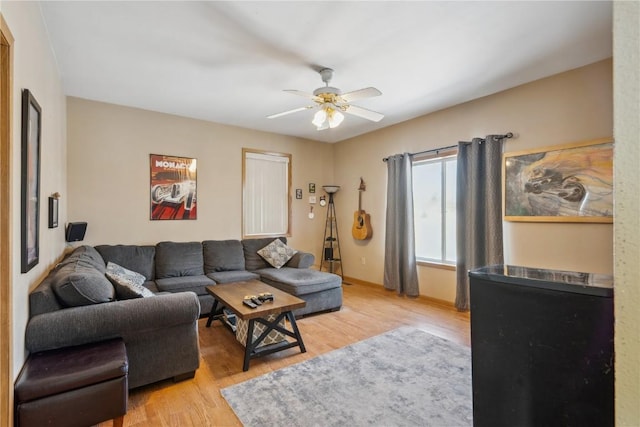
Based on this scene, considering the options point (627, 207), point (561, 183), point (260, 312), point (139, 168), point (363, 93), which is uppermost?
point (363, 93)

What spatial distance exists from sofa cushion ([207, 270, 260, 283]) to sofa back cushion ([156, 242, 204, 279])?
0.25 meters

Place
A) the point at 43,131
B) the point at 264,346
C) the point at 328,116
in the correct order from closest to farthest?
1. the point at 43,131
2. the point at 264,346
3. the point at 328,116

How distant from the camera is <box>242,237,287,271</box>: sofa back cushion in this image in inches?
182

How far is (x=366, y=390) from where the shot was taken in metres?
2.21

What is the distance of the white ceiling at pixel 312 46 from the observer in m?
2.14

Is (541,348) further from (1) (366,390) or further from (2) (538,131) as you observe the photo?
(2) (538,131)

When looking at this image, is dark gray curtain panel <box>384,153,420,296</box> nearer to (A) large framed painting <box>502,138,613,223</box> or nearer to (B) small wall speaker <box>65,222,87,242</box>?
(A) large framed painting <box>502,138,613,223</box>

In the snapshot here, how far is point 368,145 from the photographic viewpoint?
17.6 ft

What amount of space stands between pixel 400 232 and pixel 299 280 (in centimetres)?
175

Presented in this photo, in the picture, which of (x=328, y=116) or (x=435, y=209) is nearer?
(x=328, y=116)

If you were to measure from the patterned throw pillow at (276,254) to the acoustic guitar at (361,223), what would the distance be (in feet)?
4.09

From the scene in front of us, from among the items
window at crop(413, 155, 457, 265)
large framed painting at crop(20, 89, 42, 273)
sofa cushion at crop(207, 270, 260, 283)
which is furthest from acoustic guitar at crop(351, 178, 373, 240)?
large framed painting at crop(20, 89, 42, 273)

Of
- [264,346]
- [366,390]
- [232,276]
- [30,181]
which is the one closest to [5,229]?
[30,181]

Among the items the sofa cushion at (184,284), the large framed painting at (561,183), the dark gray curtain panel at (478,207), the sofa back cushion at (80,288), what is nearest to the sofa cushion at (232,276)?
the sofa cushion at (184,284)
